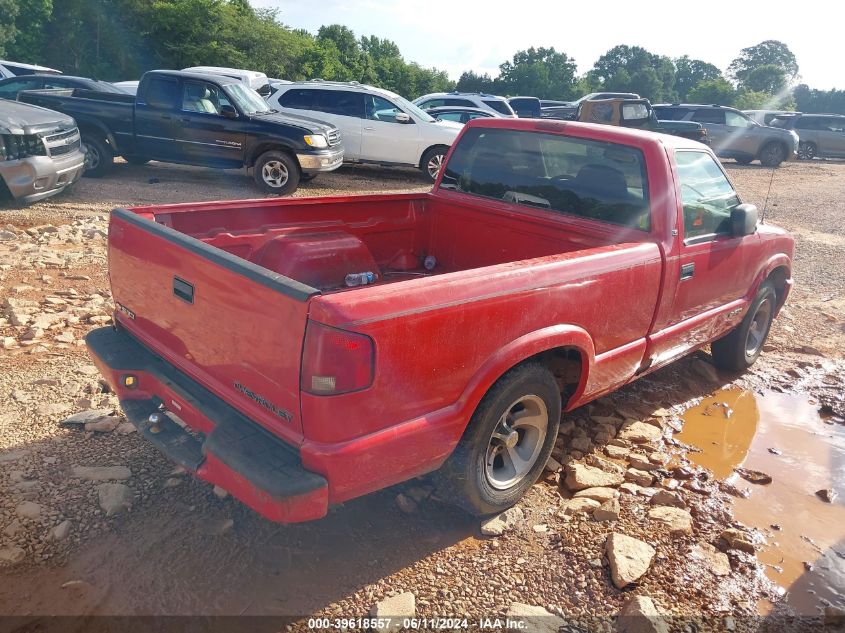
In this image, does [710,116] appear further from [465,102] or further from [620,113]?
[465,102]

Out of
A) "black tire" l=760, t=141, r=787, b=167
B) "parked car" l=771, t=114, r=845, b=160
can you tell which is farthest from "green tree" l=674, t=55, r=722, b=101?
"black tire" l=760, t=141, r=787, b=167

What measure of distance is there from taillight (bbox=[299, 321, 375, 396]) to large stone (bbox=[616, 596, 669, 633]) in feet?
4.96

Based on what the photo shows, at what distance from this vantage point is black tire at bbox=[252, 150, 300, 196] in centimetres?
1039

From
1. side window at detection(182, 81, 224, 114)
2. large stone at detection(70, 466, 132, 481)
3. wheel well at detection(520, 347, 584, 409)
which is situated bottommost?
large stone at detection(70, 466, 132, 481)

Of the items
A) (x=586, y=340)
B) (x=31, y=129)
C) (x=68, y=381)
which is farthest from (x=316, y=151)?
(x=586, y=340)

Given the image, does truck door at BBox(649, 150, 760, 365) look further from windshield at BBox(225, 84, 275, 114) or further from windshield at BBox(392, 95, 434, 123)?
windshield at BBox(392, 95, 434, 123)

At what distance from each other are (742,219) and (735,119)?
18.1 meters

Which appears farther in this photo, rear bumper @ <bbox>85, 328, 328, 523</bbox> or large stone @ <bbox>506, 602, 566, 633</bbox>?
large stone @ <bbox>506, 602, 566, 633</bbox>

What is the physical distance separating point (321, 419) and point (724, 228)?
10.5 feet

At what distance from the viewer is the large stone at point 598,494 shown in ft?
11.4

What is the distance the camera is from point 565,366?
343 centimetres

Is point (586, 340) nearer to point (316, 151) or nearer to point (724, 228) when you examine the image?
point (724, 228)

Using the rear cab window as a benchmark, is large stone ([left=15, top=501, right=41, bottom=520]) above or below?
below

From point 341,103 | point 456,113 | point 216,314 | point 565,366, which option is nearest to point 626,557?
point 565,366
